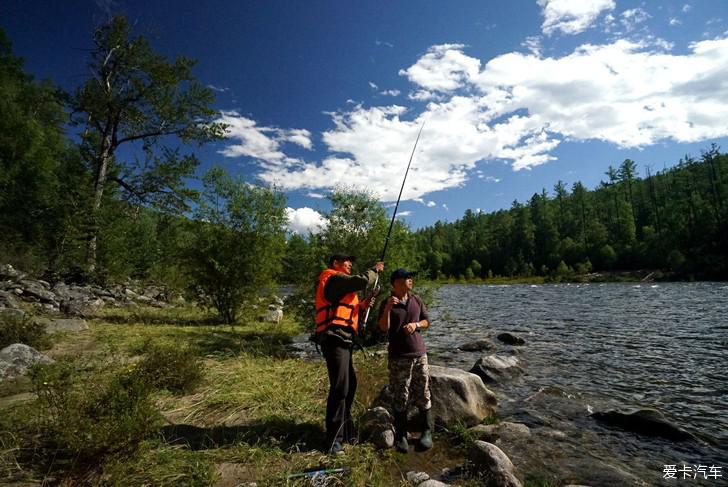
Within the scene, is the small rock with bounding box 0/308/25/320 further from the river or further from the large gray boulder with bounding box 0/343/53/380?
the river

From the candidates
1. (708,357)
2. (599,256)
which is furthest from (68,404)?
(599,256)

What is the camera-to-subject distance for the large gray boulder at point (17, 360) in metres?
7.59

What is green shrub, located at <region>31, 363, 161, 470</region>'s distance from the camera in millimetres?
4293

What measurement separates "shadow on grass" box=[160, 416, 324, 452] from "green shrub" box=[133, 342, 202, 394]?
1.61 meters

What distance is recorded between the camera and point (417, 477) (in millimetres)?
4902

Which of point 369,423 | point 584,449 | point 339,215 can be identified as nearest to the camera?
point 369,423

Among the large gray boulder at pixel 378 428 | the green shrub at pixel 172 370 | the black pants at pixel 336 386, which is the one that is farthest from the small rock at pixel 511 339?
the green shrub at pixel 172 370

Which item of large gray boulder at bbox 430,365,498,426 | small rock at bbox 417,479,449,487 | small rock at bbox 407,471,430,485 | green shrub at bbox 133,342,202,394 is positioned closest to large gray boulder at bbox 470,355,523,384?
large gray boulder at bbox 430,365,498,426

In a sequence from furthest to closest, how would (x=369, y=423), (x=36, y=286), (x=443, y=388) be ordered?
(x=36, y=286) < (x=443, y=388) < (x=369, y=423)

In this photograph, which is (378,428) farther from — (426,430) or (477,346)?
(477,346)

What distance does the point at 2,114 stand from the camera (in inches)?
991

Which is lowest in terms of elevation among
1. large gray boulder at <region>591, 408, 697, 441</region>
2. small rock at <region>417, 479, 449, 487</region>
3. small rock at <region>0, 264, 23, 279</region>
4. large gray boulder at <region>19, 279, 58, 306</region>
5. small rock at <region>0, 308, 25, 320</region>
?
large gray boulder at <region>591, 408, 697, 441</region>

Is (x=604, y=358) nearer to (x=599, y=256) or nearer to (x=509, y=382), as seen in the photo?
(x=509, y=382)

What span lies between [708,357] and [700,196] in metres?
107
